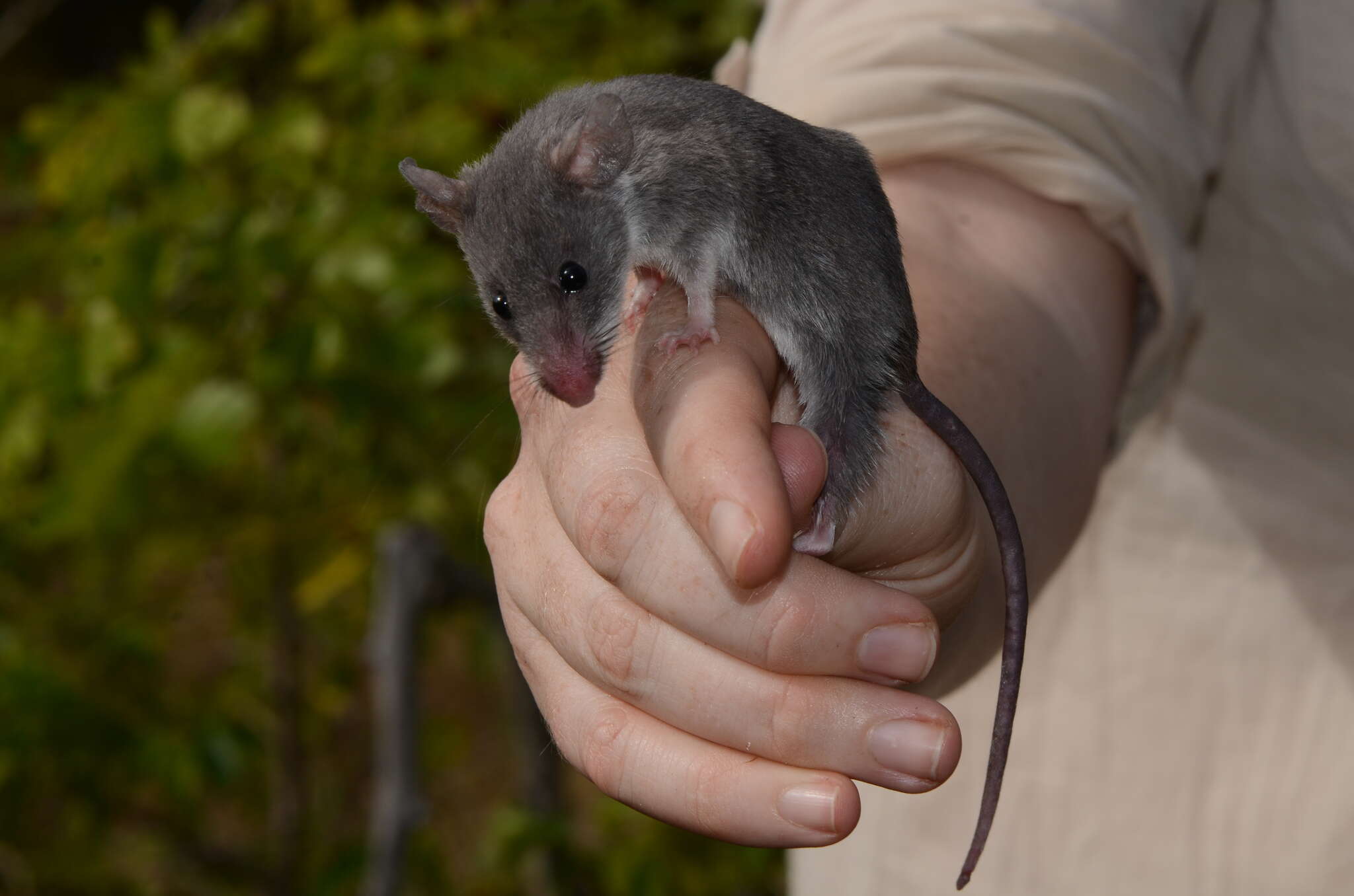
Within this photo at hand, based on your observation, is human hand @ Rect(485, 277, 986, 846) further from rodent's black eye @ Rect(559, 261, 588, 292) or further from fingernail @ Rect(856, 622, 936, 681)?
rodent's black eye @ Rect(559, 261, 588, 292)

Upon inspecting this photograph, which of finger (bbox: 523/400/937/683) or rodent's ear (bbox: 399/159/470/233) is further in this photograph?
rodent's ear (bbox: 399/159/470/233)

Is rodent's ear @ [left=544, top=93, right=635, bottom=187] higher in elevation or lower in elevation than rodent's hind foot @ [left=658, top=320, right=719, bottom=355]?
higher

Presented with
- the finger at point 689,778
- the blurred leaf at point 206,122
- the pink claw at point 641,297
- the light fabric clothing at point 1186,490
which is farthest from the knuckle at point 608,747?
the blurred leaf at point 206,122

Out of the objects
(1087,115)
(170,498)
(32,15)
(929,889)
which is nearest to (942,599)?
(1087,115)

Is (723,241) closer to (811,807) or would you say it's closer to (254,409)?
(811,807)

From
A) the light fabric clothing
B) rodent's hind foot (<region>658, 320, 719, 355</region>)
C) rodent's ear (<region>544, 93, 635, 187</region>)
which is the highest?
rodent's ear (<region>544, 93, 635, 187</region>)

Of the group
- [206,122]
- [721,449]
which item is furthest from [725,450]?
[206,122]

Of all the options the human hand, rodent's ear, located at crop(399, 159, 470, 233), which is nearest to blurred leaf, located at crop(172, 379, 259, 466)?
rodent's ear, located at crop(399, 159, 470, 233)
